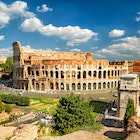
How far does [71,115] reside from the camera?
3375 cm

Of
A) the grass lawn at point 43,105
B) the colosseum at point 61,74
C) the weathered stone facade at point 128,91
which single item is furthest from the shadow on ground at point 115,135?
the colosseum at point 61,74

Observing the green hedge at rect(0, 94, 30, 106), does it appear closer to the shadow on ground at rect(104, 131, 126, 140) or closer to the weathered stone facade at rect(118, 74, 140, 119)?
the weathered stone facade at rect(118, 74, 140, 119)

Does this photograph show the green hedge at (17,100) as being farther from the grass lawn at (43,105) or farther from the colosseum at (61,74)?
the colosseum at (61,74)

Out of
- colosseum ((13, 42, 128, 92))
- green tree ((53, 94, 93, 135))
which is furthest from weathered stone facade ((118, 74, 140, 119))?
colosseum ((13, 42, 128, 92))

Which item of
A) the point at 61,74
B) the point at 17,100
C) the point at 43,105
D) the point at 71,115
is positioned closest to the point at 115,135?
the point at 71,115

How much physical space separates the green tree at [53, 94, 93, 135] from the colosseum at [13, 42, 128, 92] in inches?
2164

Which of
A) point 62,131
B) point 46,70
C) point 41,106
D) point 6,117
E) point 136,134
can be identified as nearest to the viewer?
point 136,134

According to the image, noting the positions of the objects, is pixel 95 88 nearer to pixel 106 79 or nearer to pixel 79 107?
pixel 106 79

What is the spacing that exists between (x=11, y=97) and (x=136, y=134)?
46.7 meters

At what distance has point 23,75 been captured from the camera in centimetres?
9494

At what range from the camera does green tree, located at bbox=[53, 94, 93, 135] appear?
3300 centimetres

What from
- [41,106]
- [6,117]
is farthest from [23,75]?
[6,117]

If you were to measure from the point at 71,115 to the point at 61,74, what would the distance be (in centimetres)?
5824

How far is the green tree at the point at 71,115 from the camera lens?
1299 inches
